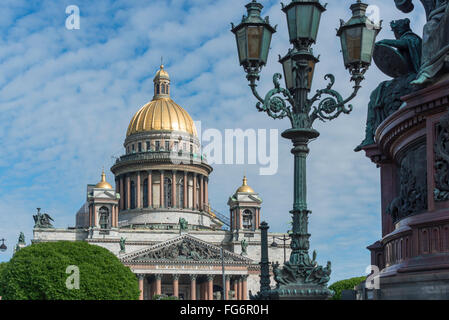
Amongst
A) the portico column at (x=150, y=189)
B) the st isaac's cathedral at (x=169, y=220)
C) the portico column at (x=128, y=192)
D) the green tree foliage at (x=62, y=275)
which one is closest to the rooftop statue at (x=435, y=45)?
the green tree foliage at (x=62, y=275)

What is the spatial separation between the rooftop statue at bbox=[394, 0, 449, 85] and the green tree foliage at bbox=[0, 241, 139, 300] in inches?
1907

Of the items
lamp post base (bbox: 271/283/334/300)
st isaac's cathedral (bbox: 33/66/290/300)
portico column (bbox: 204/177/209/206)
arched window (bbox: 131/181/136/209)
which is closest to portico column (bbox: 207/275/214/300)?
st isaac's cathedral (bbox: 33/66/290/300)

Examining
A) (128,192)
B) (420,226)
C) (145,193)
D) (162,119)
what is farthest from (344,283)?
(420,226)

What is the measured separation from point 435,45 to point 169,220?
292ft

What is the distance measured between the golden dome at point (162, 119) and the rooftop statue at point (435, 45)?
92.1 metres

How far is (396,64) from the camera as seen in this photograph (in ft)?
52.4

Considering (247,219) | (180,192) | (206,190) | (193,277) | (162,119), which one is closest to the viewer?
(193,277)

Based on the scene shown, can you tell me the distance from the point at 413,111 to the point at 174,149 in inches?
3638

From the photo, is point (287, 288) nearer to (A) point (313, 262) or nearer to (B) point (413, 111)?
(A) point (313, 262)

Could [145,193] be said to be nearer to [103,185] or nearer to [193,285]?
[103,185]

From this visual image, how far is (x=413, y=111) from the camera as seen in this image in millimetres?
13492

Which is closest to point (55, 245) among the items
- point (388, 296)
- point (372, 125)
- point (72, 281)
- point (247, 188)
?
point (72, 281)

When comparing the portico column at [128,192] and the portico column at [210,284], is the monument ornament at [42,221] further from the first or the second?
the portico column at [210,284]

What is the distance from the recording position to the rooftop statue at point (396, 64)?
15.7 meters
